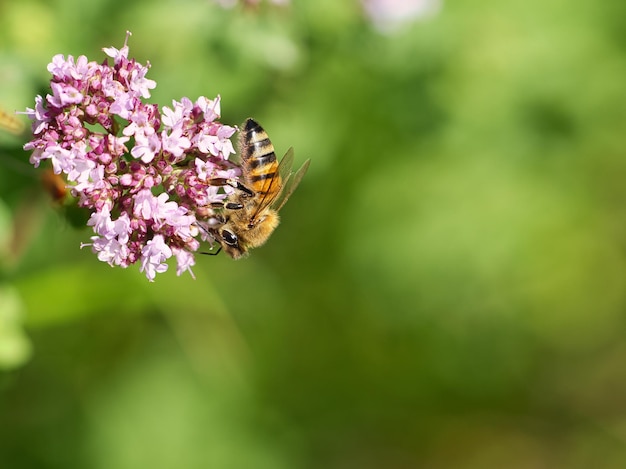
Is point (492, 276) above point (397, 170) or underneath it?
underneath

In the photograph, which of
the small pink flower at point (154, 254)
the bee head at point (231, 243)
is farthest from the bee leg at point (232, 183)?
the small pink flower at point (154, 254)

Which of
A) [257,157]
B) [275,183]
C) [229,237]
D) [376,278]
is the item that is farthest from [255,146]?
[376,278]

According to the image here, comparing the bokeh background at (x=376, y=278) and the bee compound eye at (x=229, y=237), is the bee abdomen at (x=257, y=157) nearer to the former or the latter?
the bee compound eye at (x=229, y=237)

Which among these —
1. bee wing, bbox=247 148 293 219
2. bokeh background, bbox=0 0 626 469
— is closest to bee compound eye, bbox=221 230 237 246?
bee wing, bbox=247 148 293 219

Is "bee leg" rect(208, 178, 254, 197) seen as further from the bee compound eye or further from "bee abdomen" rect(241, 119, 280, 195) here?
the bee compound eye

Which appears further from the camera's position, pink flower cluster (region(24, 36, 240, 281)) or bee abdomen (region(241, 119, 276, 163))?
bee abdomen (region(241, 119, 276, 163))

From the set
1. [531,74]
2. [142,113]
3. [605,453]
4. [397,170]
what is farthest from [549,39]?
[142,113]

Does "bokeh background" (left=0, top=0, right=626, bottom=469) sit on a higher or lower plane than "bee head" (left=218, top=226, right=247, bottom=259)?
higher

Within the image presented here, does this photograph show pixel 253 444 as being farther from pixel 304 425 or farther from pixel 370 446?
pixel 370 446
